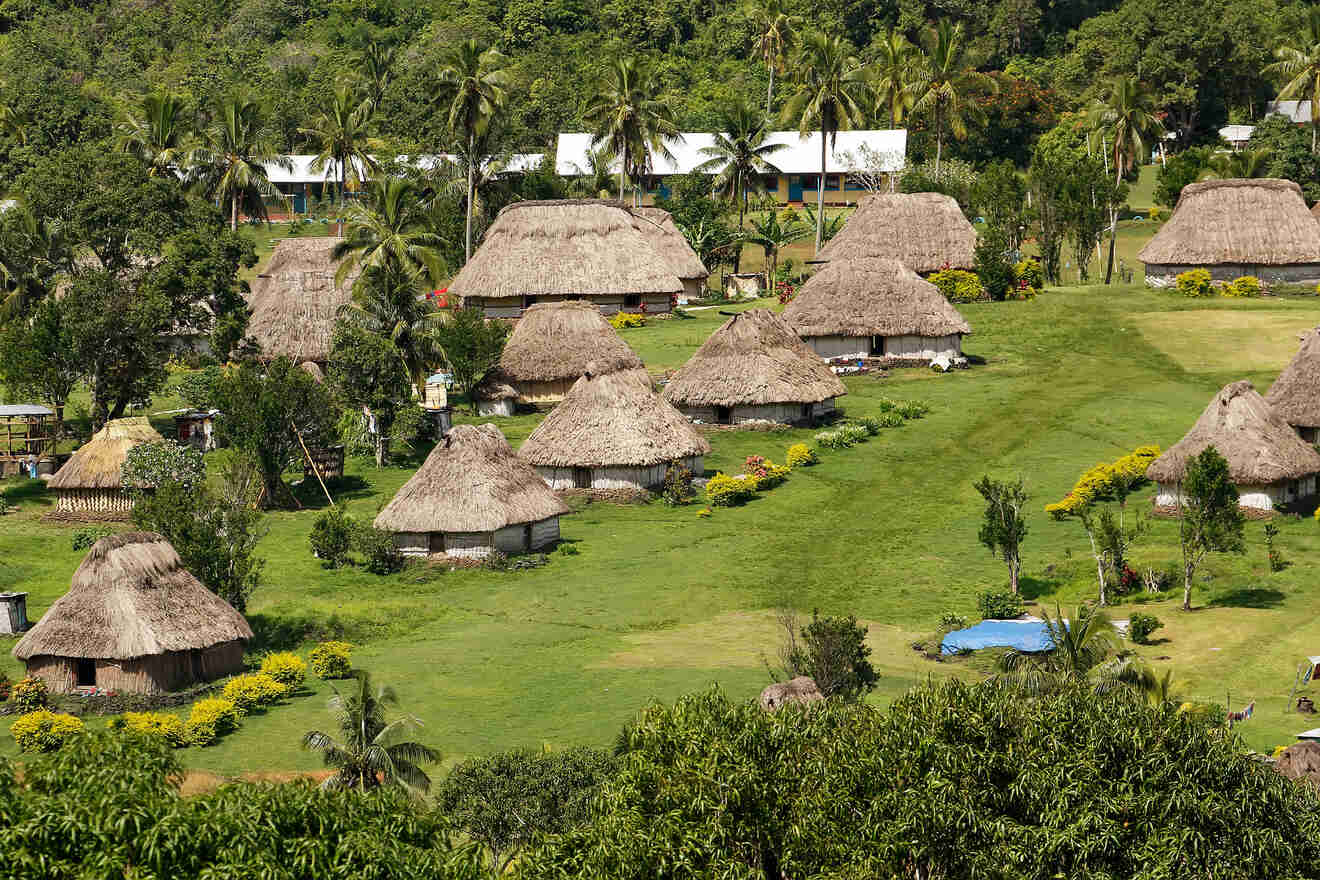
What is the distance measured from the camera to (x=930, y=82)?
326ft

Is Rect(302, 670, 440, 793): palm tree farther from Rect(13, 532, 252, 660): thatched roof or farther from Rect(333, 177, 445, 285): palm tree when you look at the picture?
Rect(333, 177, 445, 285): palm tree

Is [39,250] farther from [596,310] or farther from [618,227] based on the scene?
[618,227]

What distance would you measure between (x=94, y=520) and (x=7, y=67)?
88.3 meters

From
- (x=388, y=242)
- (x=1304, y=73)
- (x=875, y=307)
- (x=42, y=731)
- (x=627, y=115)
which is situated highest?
(x=1304, y=73)

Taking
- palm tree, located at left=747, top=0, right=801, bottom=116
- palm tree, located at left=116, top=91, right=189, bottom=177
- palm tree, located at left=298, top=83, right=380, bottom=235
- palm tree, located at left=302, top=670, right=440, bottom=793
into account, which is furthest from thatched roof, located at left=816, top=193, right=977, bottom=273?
palm tree, located at left=302, top=670, right=440, bottom=793

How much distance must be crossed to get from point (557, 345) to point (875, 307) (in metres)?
12.0

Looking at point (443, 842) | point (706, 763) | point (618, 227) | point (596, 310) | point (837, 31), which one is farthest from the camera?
point (837, 31)

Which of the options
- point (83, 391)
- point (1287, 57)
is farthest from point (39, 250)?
point (1287, 57)

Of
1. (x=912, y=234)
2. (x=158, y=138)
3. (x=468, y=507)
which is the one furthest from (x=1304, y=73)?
(x=468, y=507)

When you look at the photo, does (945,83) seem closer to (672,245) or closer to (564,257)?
(672,245)

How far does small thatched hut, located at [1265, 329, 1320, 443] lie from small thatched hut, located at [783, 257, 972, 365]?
1599 cm

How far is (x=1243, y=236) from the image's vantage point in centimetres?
8256

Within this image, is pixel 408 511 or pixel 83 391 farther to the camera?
pixel 83 391

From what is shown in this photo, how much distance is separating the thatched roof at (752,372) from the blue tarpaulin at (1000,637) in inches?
855
